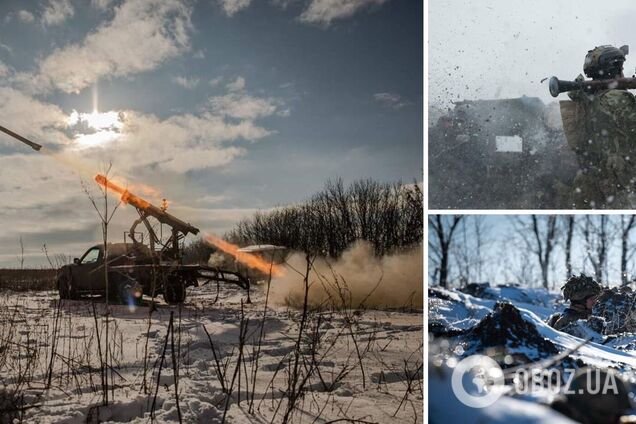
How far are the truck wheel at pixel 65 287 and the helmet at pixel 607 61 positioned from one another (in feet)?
15.3

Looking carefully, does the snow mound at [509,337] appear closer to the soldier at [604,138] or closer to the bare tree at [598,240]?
the bare tree at [598,240]

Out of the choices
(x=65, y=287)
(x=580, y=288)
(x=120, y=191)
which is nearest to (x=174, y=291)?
(x=65, y=287)

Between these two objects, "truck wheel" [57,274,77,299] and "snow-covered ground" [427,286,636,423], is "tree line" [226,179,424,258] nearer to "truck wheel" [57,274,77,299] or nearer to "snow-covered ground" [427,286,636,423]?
"snow-covered ground" [427,286,636,423]

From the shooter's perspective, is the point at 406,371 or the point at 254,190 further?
the point at 254,190

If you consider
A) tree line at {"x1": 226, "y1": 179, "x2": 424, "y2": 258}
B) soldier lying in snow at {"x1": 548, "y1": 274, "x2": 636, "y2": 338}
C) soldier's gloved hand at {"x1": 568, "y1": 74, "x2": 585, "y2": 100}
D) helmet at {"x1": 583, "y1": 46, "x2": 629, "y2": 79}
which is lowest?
soldier lying in snow at {"x1": 548, "y1": 274, "x2": 636, "y2": 338}

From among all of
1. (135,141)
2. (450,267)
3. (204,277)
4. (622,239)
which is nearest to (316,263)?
(204,277)

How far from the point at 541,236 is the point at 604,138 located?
0.47m

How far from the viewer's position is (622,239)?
2389mm

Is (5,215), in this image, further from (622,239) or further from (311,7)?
(622,239)

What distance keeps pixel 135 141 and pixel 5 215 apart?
0.94 meters

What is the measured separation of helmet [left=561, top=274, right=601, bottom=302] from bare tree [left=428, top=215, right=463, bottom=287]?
1.62 feet

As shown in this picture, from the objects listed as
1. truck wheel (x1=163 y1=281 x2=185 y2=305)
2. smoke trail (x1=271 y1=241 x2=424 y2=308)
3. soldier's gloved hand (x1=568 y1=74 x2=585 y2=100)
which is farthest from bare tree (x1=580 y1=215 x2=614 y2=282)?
truck wheel (x1=163 y1=281 x2=185 y2=305)

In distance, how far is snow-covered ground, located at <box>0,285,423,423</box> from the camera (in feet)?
7.97

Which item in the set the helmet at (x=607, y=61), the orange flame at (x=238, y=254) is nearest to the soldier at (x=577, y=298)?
the helmet at (x=607, y=61)
